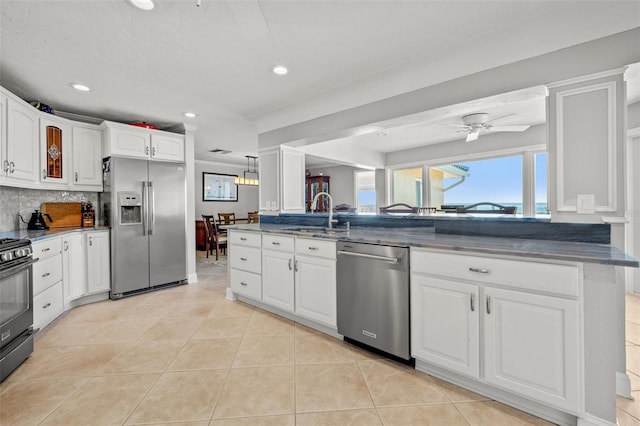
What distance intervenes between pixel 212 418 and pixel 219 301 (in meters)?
2.02

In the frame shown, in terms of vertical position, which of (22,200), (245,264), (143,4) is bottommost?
(245,264)

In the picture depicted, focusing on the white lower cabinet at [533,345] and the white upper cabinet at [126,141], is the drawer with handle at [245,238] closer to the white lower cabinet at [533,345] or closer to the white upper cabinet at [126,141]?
the white upper cabinet at [126,141]

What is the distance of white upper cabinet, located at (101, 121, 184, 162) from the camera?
3.53 m

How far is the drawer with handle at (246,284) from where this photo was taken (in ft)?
10.1

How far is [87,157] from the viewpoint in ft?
11.7

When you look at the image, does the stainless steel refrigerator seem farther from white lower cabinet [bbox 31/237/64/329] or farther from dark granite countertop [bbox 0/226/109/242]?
white lower cabinet [bbox 31/237/64/329]

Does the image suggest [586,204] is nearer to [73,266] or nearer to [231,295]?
[231,295]

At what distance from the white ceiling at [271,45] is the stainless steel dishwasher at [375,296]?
143 centimetres

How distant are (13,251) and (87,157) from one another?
1980mm

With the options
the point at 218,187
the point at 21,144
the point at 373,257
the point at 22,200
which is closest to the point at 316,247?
Answer: the point at 373,257

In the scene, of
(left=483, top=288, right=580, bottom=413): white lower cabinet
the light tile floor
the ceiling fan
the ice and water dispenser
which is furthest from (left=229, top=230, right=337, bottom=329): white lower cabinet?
the ceiling fan

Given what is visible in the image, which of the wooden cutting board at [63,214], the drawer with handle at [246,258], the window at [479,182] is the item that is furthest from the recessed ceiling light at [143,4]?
the window at [479,182]

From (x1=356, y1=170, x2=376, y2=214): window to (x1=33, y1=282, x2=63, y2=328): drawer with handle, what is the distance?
20.3ft

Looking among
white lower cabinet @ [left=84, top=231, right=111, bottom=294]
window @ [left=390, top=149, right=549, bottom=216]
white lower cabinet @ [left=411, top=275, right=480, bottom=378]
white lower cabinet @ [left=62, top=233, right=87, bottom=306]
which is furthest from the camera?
window @ [left=390, top=149, right=549, bottom=216]
